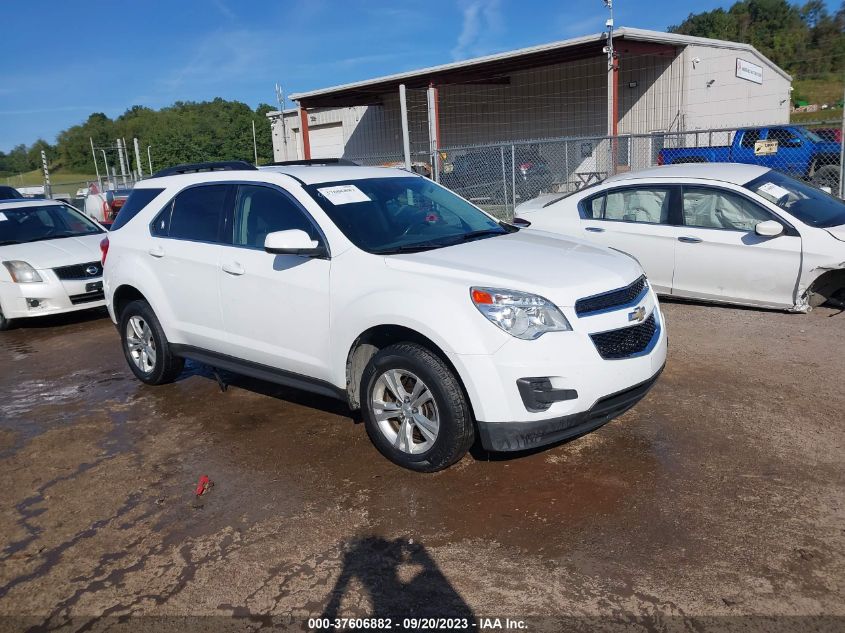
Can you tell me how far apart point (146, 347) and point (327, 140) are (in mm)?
29788

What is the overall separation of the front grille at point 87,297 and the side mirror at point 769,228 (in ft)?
25.0

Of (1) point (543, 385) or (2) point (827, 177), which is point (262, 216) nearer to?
(1) point (543, 385)

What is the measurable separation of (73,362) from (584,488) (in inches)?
229

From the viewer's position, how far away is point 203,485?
170 inches

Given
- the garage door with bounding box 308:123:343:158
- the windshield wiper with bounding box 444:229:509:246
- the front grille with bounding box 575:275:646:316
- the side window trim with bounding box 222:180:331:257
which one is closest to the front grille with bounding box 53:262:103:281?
the side window trim with bounding box 222:180:331:257

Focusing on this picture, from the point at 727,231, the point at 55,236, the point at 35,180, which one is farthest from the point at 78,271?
the point at 35,180

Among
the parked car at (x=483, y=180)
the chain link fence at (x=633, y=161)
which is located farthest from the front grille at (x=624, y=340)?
the parked car at (x=483, y=180)

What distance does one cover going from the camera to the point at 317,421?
17.5 feet

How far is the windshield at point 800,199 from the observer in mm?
7031

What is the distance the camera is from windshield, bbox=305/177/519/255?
4.65 meters

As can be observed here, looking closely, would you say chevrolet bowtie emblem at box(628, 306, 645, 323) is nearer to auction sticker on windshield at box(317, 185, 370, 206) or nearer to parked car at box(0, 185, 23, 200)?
auction sticker on windshield at box(317, 185, 370, 206)

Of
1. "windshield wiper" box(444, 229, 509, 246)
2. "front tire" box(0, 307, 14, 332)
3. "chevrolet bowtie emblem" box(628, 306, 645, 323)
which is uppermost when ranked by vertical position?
"windshield wiper" box(444, 229, 509, 246)

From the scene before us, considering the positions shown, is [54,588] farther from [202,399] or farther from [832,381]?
[832,381]

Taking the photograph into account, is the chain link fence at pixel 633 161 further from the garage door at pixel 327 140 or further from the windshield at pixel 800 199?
the garage door at pixel 327 140
